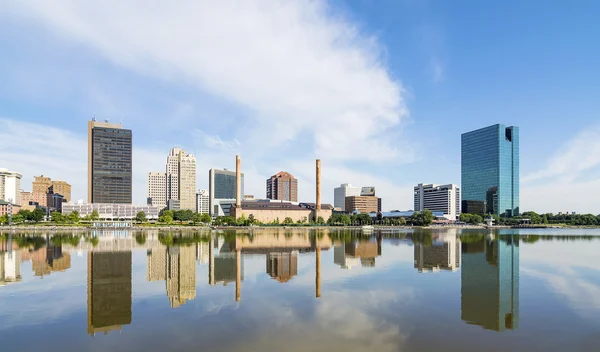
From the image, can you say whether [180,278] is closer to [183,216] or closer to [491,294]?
[491,294]

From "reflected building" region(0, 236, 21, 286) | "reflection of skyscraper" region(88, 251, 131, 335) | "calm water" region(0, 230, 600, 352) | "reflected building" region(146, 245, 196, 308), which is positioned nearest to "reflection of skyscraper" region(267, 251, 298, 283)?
"calm water" region(0, 230, 600, 352)

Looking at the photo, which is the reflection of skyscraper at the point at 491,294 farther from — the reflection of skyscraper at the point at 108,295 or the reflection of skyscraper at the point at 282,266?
the reflection of skyscraper at the point at 108,295

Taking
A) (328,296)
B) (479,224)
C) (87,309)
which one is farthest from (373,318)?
(479,224)

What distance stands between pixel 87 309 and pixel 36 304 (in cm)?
399

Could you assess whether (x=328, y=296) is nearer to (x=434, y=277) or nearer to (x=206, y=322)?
(x=206, y=322)

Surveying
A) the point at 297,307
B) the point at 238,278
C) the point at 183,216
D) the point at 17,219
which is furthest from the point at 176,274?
the point at 17,219

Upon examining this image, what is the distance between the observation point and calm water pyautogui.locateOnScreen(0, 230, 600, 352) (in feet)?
53.5

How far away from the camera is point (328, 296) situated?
979 inches

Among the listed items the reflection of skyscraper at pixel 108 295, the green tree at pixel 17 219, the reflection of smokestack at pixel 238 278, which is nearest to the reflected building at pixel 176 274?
the reflection of skyscraper at pixel 108 295

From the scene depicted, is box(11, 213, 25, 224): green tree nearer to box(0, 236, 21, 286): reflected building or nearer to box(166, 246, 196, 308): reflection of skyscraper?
box(0, 236, 21, 286): reflected building

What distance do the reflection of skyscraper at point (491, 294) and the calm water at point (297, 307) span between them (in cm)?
10

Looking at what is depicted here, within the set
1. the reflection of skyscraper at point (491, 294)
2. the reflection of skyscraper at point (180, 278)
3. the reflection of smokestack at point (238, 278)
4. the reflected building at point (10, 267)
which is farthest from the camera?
the reflected building at point (10, 267)

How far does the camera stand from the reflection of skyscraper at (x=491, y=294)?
64.3 ft

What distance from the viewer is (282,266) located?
39.7m
